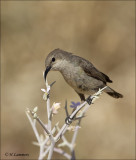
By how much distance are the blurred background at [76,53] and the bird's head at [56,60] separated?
11.7 ft

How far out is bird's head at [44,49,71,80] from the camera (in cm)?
442

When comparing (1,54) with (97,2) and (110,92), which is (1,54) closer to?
(97,2)

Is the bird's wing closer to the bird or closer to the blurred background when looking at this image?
the bird

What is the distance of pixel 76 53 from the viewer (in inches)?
361

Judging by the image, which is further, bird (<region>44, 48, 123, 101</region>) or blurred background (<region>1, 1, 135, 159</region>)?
blurred background (<region>1, 1, 135, 159</region>)

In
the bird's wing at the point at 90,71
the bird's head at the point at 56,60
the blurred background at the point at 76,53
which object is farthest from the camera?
the blurred background at the point at 76,53

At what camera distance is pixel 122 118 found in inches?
347

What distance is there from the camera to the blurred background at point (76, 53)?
815cm

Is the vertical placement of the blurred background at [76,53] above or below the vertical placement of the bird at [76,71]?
above

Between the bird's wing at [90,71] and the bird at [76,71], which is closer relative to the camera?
the bird at [76,71]

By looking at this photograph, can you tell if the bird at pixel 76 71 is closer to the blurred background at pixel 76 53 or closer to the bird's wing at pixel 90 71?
the bird's wing at pixel 90 71

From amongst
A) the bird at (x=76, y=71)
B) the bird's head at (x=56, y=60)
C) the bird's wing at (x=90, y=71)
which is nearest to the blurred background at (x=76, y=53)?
the bird's wing at (x=90, y=71)

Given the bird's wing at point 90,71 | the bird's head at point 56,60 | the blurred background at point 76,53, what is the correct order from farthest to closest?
the blurred background at point 76,53
the bird's wing at point 90,71
the bird's head at point 56,60

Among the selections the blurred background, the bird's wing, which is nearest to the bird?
the bird's wing
